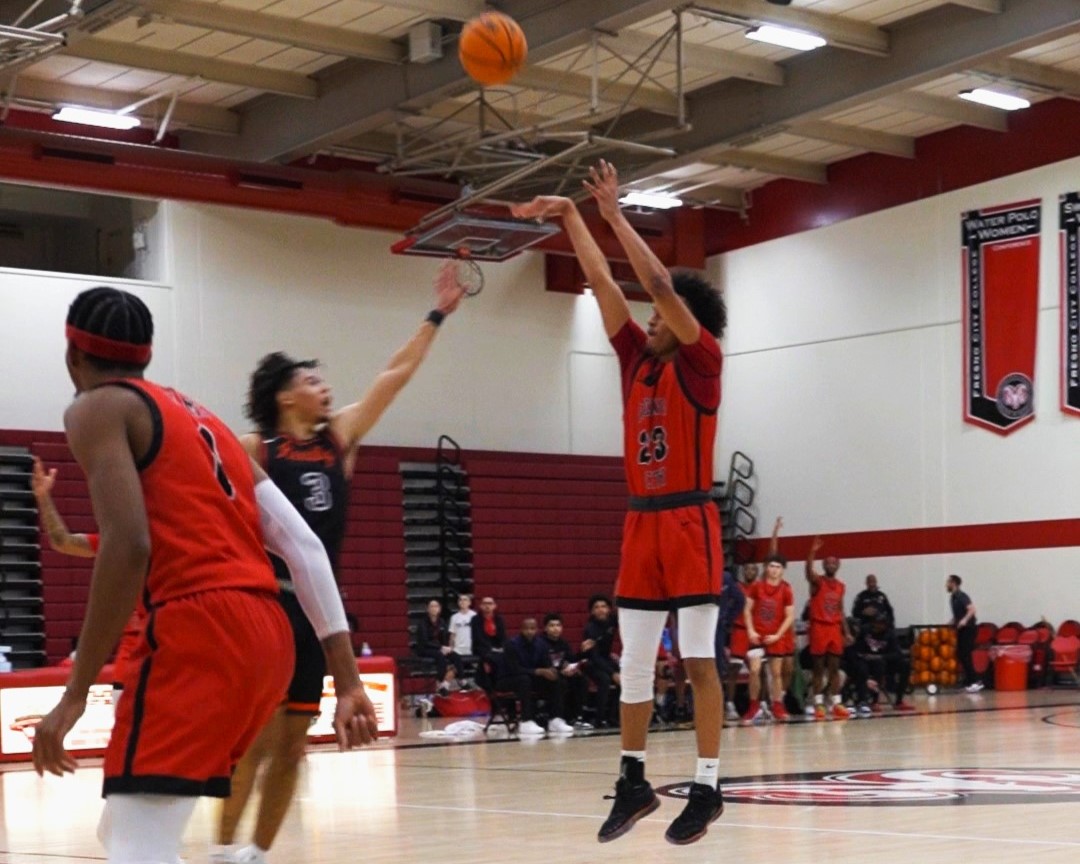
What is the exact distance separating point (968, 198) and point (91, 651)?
21.4 metres

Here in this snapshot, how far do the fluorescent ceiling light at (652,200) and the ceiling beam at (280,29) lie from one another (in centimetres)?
559

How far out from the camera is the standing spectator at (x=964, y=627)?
22.1 metres

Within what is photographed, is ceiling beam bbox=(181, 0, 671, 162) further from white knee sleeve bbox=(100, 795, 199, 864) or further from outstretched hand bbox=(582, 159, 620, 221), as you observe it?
white knee sleeve bbox=(100, 795, 199, 864)

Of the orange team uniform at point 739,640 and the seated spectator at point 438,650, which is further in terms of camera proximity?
the seated spectator at point 438,650

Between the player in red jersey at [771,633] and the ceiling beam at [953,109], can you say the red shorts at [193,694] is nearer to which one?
the player in red jersey at [771,633]

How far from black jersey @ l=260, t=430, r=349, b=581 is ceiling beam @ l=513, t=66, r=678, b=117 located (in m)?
13.5

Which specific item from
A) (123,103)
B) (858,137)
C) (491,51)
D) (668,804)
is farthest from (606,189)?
(858,137)

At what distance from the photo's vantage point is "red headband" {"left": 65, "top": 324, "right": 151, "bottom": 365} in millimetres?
3100

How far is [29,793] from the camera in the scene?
1073 cm

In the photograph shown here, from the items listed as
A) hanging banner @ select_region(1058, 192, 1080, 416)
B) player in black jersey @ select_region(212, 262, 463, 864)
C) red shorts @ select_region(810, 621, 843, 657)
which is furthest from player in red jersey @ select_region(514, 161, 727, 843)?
hanging banner @ select_region(1058, 192, 1080, 416)

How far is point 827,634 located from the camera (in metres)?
18.2

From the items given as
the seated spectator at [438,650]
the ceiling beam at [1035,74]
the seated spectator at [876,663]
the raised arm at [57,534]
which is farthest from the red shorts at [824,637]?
the raised arm at [57,534]

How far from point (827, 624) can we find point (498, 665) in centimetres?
372

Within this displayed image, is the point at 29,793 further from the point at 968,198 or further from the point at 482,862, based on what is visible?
the point at 968,198
